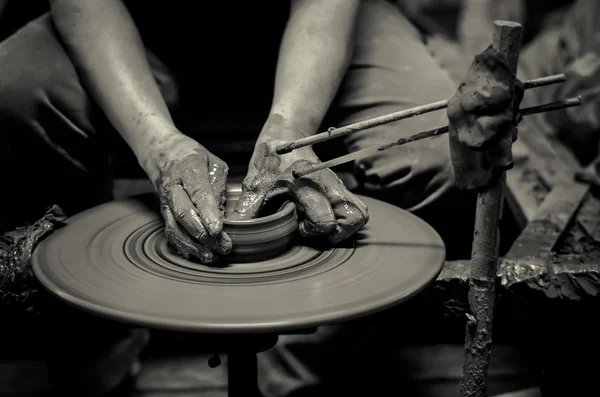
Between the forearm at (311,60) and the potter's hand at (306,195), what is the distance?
0.13 m

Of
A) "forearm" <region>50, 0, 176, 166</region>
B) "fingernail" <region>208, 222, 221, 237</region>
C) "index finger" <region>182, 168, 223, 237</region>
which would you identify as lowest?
"fingernail" <region>208, 222, 221, 237</region>

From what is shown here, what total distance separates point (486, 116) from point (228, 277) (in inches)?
18.4

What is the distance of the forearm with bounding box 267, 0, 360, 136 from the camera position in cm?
136

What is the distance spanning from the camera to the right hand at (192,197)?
1094mm

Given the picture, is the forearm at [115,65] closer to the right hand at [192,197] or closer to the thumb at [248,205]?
the right hand at [192,197]

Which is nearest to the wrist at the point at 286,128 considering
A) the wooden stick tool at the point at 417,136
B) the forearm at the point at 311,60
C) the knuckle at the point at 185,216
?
the forearm at the point at 311,60

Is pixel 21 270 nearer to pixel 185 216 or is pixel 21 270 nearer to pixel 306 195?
pixel 185 216

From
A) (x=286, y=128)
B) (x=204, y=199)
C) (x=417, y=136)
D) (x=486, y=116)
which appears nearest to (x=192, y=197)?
(x=204, y=199)

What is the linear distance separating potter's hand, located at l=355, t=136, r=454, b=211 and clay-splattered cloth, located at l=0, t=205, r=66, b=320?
668 millimetres

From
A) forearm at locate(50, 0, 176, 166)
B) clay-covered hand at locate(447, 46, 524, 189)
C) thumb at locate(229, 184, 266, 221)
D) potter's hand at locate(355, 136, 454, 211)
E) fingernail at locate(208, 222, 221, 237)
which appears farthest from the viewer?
potter's hand at locate(355, 136, 454, 211)

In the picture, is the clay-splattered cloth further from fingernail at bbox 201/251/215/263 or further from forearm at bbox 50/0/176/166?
fingernail at bbox 201/251/215/263

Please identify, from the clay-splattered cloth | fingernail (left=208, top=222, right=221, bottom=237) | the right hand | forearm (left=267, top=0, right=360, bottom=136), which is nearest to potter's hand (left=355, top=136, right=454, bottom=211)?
forearm (left=267, top=0, right=360, bottom=136)

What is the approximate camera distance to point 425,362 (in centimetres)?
176

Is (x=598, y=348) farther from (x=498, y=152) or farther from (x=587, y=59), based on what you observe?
(x=587, y=59)
